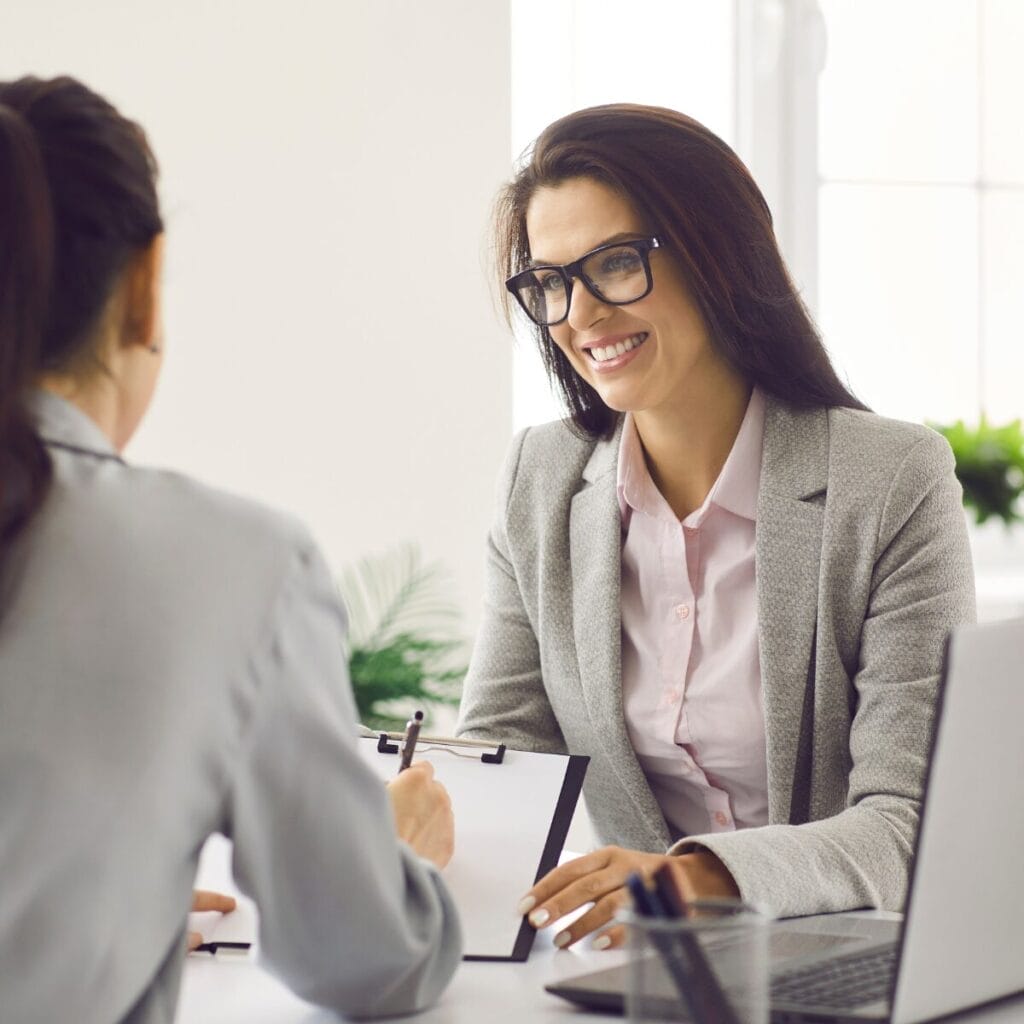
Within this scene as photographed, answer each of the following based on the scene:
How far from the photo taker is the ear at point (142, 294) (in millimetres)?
910

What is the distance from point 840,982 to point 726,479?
2.62ft

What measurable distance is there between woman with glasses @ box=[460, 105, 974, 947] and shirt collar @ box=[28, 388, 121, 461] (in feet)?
2.87

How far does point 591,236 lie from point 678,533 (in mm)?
359

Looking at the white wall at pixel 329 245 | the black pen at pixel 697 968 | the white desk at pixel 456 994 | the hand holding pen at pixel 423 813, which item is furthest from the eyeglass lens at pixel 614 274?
the white wall at pixel 329 245

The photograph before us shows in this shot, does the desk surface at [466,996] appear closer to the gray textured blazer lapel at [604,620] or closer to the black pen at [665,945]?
the black pen at [665,945]

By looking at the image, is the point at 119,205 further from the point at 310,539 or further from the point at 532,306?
the point at 532,306

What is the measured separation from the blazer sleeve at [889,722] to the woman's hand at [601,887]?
2cm

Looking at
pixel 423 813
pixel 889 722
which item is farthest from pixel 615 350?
pixel 423 813

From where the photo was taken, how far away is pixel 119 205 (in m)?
0.89

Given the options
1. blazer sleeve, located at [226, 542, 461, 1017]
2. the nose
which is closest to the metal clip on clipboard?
blazer sleeve, located at [226, 542, 461, 1017]

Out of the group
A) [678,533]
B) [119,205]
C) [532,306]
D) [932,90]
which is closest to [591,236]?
[532,306]

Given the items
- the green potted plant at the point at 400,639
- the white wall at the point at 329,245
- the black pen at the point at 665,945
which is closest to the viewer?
the black pen at the point at 665,945

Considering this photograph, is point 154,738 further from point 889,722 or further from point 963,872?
point 889,722

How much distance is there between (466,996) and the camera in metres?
1.08
